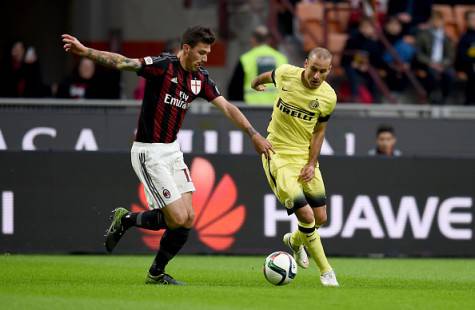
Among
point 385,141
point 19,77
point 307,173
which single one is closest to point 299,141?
point 307,173

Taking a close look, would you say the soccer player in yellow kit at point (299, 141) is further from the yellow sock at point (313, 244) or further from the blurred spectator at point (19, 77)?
the blurred spectator at point (19, 77)

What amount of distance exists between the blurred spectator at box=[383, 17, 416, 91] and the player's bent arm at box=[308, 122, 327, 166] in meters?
8.39

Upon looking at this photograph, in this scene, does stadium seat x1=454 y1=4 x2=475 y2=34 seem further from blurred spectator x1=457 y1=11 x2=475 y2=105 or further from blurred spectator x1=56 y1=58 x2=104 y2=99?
blurred spectator x1=56 y1=58 x2=104 y2=99

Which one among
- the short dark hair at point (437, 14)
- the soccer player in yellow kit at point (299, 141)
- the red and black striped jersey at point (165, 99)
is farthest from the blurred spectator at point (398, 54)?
A: the red and black striped jersey at point (165, 99)

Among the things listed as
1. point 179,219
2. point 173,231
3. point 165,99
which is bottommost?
point 173,231

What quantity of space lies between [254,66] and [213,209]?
270cm

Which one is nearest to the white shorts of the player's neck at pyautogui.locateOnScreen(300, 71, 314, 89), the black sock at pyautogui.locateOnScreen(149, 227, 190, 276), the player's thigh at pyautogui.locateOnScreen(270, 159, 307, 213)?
the black sock at pyautogui.locateOnScreen(149, 227, 190, 276)

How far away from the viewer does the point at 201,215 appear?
623 inches

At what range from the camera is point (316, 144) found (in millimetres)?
12227

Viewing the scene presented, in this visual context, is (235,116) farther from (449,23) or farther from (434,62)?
(449,23)

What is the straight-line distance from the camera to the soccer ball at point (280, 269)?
11.3 metres

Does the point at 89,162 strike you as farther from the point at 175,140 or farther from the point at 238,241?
the point at 175,140

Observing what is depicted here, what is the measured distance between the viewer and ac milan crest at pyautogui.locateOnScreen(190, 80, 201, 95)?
11.3 m

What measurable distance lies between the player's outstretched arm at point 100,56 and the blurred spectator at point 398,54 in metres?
10.3
